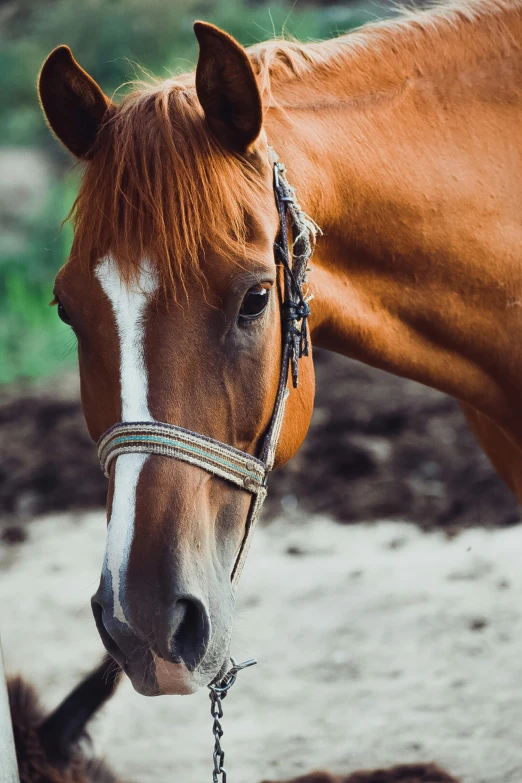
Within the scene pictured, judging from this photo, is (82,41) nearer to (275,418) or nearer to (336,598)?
(336,598)

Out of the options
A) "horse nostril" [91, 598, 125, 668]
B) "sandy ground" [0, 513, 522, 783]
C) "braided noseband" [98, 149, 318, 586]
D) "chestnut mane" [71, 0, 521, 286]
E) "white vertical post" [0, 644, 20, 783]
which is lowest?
"sandy ground" [0, 513, 522, 783]

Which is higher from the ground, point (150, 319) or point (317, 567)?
point (150, 319)

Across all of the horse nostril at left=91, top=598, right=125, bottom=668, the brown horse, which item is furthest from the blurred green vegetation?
the horse nostril at left=91, top=598, right=125, bottom=668

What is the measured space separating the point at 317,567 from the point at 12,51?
19.7ft

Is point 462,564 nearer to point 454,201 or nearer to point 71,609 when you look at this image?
point 71,609

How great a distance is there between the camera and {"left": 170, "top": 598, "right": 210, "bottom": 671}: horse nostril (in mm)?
1446

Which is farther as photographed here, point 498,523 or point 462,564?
point 498,523

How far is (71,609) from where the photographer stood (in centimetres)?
408

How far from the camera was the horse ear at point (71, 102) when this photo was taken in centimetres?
165

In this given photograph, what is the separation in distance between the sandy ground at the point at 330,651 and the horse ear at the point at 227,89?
2.10 m

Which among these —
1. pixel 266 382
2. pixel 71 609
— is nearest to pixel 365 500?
pixel 71 609

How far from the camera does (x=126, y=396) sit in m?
1.50

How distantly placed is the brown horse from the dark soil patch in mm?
2594

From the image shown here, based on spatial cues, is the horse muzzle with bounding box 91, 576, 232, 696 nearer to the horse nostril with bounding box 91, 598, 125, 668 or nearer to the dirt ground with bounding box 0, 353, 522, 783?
the horse nostril with bounding box 91, 598, 125, 668
